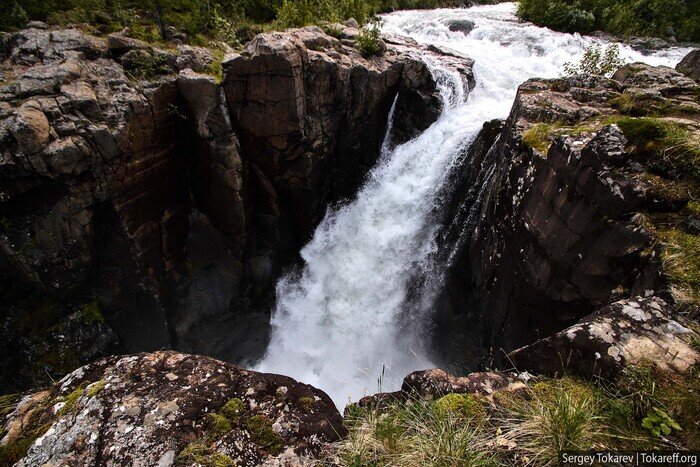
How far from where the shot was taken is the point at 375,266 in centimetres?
1045

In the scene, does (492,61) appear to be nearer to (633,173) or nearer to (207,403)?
(633,173)

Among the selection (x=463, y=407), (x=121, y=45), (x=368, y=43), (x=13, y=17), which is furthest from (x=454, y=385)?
(x=13, y=17)

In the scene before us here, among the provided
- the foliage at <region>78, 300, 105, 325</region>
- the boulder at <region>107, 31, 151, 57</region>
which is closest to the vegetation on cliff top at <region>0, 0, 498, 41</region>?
the boulder at <region>107, 31, 151, 57</region>

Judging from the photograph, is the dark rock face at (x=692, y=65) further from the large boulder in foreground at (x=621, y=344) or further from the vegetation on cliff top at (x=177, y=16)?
the vegetation on cliff top at (x=177, y=16)

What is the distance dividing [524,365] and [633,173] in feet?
9.90

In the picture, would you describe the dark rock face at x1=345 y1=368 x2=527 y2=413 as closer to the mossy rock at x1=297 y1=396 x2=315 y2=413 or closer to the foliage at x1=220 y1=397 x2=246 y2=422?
the mossy rock at x1=297 y1=396 x2=315 y2=413

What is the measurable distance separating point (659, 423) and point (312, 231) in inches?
393

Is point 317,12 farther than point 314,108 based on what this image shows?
Yes

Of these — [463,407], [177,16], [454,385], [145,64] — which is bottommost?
[454,385]

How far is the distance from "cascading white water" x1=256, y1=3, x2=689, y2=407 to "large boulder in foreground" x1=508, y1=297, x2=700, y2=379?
6498 millimetres

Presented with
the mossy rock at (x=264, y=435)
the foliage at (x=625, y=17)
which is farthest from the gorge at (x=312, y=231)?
the foliage at (x=625, y=17)

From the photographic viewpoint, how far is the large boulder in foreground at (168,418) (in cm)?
254

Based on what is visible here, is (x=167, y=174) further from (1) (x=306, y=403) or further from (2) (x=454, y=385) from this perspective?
(2) (x=454, y=385)

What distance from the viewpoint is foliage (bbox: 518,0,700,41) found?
15.4 metres
